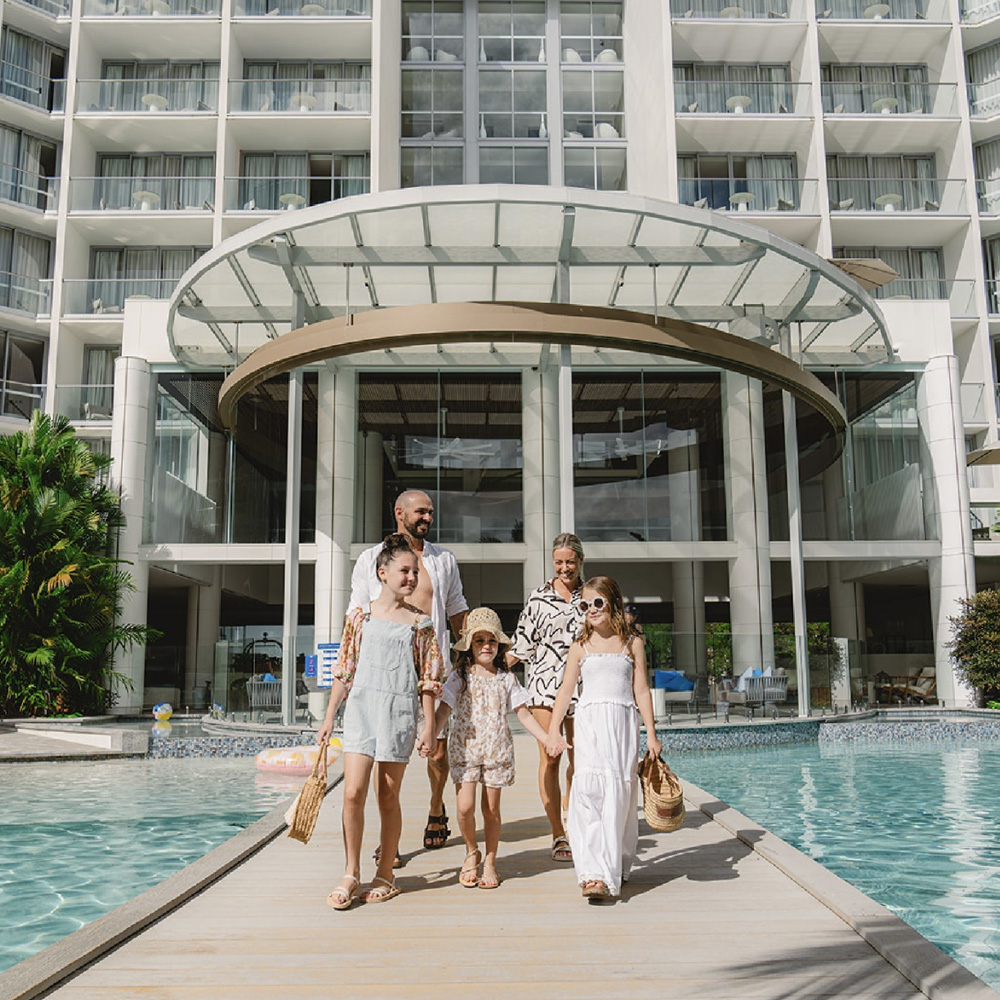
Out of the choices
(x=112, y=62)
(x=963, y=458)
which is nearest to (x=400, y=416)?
(x=963, y=458)

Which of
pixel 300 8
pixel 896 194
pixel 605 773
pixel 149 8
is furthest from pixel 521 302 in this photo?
pixel 149 8

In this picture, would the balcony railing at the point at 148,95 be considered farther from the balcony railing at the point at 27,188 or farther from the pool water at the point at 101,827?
the pool water at the point at 101,827

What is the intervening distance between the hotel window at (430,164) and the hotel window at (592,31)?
4.57m

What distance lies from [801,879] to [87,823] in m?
6.58

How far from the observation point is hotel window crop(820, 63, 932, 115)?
28438 millimetres

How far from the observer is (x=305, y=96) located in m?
27.0

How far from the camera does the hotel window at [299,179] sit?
87.4ft

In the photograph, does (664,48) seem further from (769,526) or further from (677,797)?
(677,797)

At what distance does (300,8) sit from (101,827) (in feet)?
83.7

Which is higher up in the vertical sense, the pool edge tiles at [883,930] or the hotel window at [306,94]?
the hotel window at [306,94]

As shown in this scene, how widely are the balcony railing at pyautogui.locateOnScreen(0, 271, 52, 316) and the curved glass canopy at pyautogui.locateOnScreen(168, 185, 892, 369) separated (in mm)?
11099

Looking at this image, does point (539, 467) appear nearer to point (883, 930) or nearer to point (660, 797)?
point (660, 797)

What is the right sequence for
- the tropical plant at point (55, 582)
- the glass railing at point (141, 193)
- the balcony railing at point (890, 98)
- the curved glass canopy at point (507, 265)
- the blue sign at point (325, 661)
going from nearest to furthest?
the curved glass canopy at point (507, 265)
the blue sign at point (325, 661)
the tropical plant at point (55, 582)
the glass railing at point (141, 193)
the balcony railing at point (890, 98)

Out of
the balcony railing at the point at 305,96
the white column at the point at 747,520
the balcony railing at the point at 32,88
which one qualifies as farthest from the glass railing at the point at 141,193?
the white column at the point at 747,520
